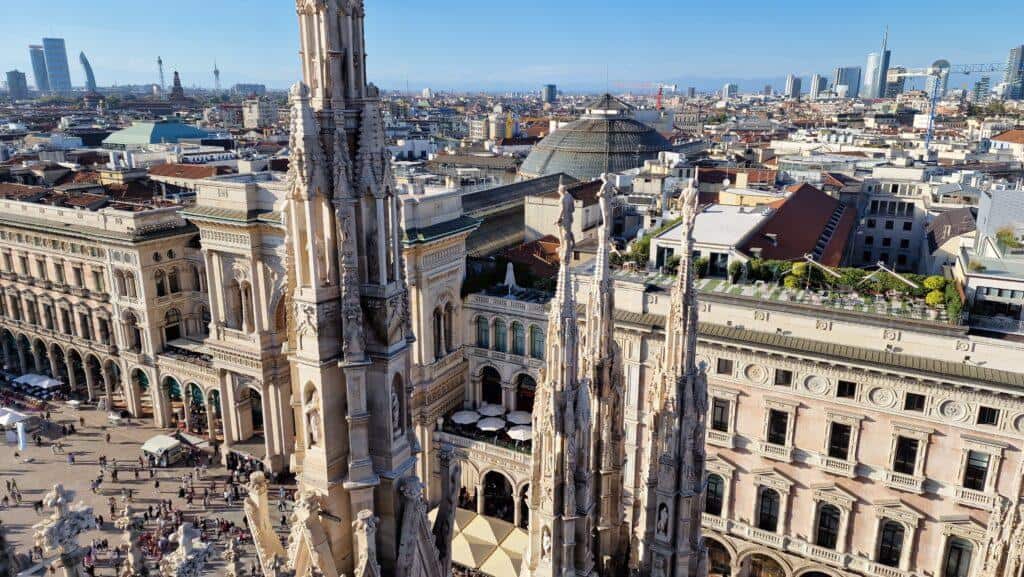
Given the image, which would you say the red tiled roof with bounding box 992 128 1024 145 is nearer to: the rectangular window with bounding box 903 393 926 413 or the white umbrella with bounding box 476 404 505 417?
the rectangular window with bounding box 903 393 926 413

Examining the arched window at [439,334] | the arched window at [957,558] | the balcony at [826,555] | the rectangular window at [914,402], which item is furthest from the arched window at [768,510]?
the arched window at [439,334]

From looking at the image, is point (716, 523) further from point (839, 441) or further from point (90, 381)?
point (90, 381)

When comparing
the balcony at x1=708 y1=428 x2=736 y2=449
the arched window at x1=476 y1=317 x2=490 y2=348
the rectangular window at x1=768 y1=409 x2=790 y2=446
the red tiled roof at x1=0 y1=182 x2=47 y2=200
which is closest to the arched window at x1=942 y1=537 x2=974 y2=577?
the rectangular window at x1=768 y1=409 x2=790 y2=446

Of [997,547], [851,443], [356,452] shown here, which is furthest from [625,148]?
[356,452]

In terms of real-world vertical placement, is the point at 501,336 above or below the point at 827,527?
above

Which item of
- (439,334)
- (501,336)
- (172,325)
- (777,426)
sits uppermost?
(439,334)

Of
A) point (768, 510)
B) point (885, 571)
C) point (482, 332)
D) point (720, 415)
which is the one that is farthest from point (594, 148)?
point (885, 571)

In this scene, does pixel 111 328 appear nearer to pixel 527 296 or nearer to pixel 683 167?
pixel 527 296
